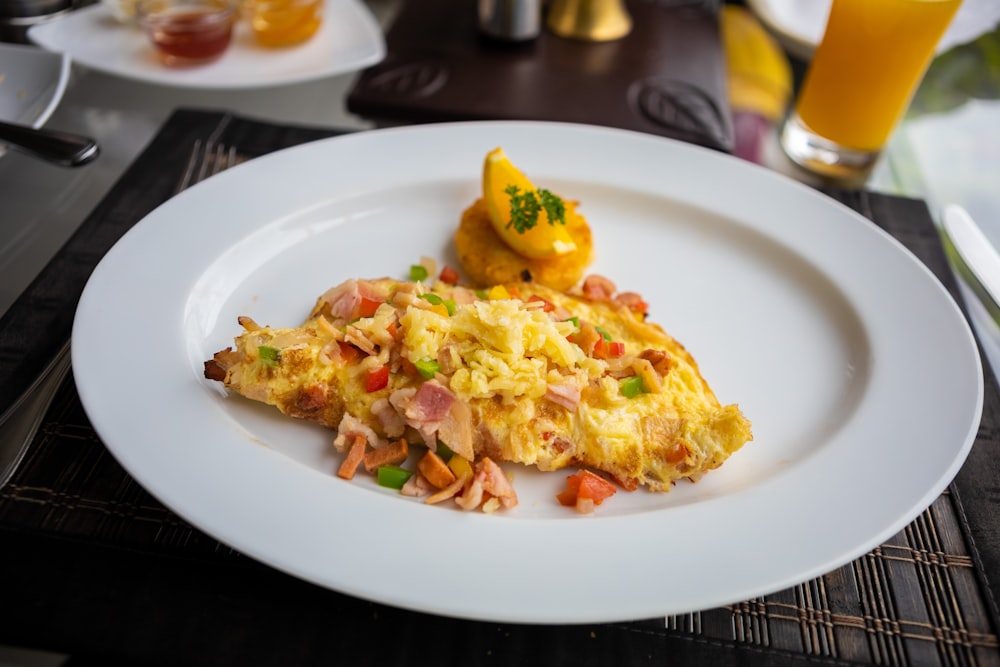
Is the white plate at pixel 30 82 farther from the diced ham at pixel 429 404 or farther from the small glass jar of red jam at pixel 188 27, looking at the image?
the diced ham at pixel 429 404

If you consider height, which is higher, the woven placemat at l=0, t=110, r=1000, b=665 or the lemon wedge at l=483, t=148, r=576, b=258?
the lemon wedge at l=483, t=148, r=576, b=258

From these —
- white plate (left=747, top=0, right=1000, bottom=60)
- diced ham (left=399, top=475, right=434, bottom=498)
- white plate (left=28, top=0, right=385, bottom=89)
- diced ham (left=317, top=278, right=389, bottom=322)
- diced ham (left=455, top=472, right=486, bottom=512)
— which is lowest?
white plate (left=28, top=0, right=385, bottom=89)

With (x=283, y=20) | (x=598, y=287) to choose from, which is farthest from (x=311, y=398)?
(x=283, y=20)

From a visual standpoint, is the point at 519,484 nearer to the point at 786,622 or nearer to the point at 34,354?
the point at 786,622

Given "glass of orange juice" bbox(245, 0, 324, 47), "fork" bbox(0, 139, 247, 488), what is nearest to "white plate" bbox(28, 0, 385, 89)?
"glass of orange juice" bbox(245, 0, 324, 47)

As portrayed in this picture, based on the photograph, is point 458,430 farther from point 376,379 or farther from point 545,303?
point 545,303

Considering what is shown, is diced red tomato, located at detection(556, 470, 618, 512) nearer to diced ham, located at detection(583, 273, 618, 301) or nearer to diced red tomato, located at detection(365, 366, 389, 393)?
diced red tomato, located at detection(365, 366, 389, 393)
